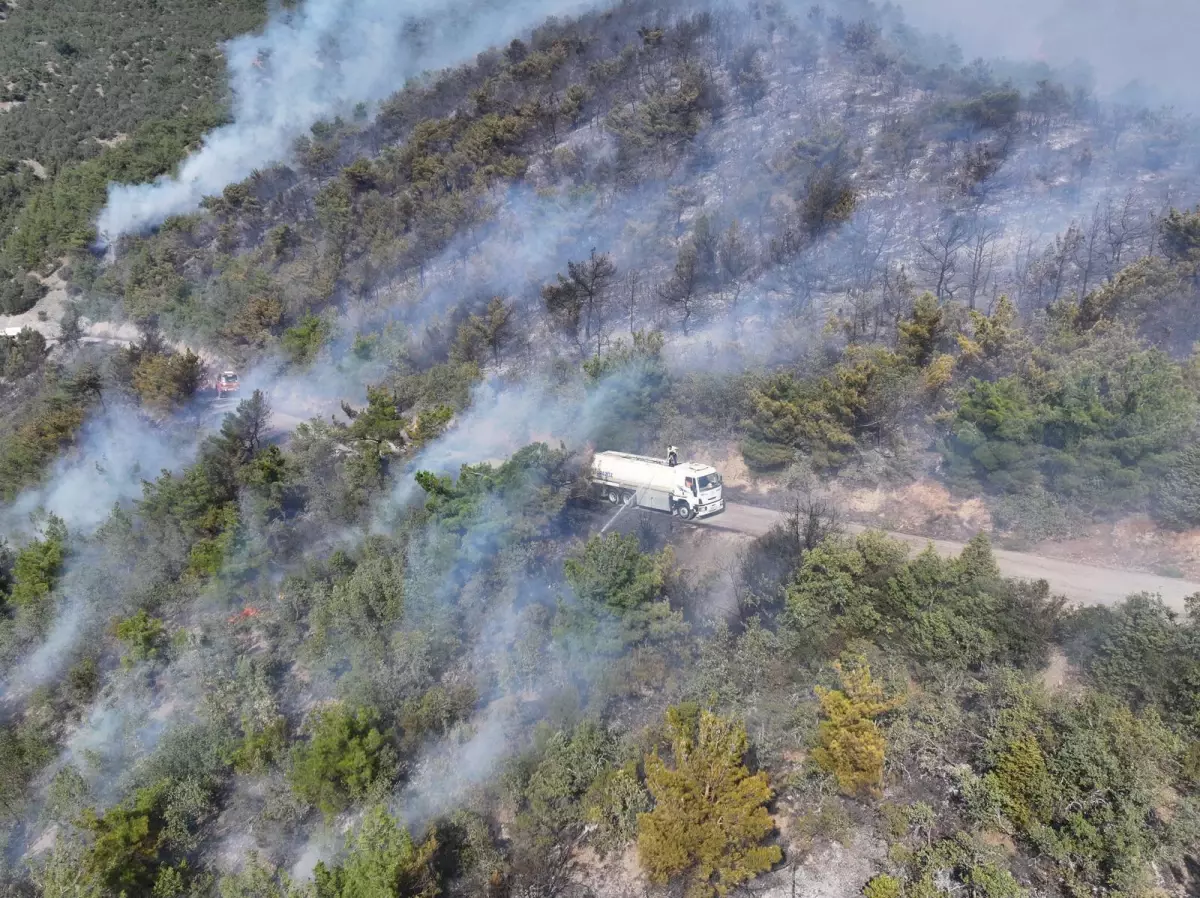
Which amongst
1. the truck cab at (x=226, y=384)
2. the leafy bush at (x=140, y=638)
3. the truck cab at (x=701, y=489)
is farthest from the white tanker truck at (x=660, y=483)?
the truck cab at (x=226, y=384)

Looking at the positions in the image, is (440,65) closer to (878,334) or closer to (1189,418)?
(878,334)

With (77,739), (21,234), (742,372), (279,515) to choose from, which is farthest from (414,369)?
(21,234)

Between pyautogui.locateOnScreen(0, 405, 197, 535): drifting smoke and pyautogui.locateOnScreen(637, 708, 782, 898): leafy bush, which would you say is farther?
pyautogui.locateOnScreen(0, 405, 197, 535): drifting smoke

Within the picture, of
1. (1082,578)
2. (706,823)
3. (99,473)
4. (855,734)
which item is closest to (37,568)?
(99,473)

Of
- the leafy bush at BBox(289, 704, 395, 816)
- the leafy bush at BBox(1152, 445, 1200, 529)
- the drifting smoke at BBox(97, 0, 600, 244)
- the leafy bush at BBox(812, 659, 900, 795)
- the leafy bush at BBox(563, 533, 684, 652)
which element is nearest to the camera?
the leafy bush at BBox(812, 659, 900, 795)

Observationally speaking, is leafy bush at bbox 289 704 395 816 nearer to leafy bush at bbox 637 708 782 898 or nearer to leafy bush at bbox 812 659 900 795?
leafy bush at bbox 637 708 782 898

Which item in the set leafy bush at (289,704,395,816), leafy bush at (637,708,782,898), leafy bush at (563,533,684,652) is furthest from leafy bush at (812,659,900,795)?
leafy bush at (289,704,395,816)

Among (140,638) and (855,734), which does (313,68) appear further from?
(855,734)
